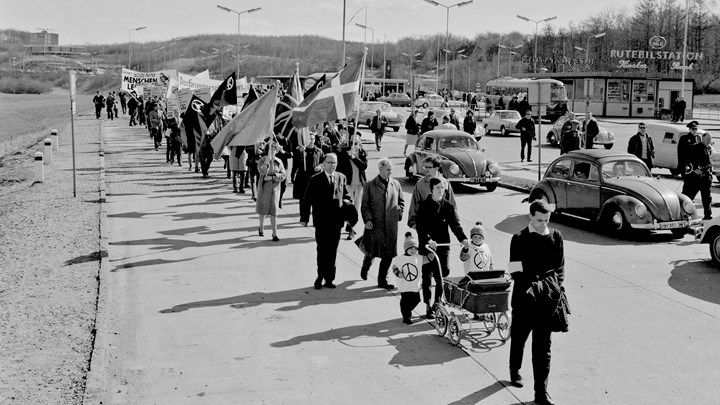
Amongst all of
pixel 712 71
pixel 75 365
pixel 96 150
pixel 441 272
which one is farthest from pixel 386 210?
pixel 712 71

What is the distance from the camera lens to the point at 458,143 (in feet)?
77.1

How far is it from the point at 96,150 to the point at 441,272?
28.0 meters

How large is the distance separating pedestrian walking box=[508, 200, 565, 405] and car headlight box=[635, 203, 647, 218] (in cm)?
846

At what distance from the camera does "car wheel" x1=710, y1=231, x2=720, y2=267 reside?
13.2 meters

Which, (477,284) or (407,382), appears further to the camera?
(477,284)

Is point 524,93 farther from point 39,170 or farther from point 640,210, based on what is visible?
point 640,210

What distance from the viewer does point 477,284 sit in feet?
29.3

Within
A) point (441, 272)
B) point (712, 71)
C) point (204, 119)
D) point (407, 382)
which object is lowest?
point (407, 382)

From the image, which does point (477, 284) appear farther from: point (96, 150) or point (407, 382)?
point (96, 150)

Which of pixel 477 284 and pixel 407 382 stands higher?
pixel 477 284

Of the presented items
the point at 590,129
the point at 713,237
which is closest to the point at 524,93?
the point at 590,129

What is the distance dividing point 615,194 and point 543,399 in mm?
9406

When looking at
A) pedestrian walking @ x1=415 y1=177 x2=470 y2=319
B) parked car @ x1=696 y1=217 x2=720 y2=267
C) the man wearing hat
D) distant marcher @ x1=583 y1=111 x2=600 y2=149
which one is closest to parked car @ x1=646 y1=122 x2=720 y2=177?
distant marcher @ x1=583 y1=111 x2=600 y2=149

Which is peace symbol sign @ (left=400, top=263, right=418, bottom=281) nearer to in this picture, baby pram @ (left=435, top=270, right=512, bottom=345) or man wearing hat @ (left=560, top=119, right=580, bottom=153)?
baby pram @ (left=435, top=270, right=512, bottom=345)
